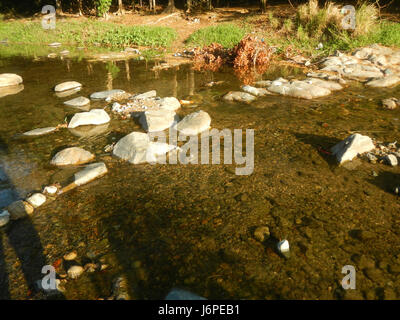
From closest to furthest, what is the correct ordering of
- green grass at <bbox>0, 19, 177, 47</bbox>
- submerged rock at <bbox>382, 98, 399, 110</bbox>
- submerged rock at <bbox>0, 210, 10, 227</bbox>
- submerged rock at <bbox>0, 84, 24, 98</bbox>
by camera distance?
submerged rock at <bbox>0, 210, 10, 227</bbox>, submerged rock at <bbox>382, 98, 399, 110</bbox>, submerged rock at <bbox>0, 84, 24, 98</bbox>, green grass at <bbox>0, 19, 177, 47</bbox>

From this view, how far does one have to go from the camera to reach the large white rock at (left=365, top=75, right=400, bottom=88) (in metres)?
8.18

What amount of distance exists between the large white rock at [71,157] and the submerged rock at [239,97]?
3839 millimetres

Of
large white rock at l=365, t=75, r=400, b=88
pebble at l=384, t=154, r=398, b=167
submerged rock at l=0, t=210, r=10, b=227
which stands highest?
large white rock at l=365, t=75, r=400, b=88

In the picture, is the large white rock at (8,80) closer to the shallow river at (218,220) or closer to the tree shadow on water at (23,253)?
the shallow river at (218,220)

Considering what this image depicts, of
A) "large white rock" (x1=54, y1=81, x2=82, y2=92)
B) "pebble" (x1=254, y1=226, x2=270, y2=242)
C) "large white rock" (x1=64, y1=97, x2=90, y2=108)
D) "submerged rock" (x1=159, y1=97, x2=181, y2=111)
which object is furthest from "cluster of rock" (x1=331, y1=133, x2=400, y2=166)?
"large white rock" (x1=54, y1=81, x2=82, y2=92)

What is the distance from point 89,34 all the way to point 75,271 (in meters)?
17.5

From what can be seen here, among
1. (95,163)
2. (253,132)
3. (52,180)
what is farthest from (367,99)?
(52,180)

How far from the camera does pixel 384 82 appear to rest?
27.0 feet

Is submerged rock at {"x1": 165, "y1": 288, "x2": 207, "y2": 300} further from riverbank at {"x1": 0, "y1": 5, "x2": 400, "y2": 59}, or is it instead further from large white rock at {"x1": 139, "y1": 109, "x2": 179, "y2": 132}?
riverbank at {"x1": 0, "y1": 5, "x2": 400, "y2": 59}

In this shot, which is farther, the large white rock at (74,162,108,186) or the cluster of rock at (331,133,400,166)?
the cluster of rock at (331,133,400,166)

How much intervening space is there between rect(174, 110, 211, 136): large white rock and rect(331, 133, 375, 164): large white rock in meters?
2.30

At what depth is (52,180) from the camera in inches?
163

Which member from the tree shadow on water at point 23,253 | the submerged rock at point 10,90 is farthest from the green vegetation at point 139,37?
the tree shadow on water at point 23,253
